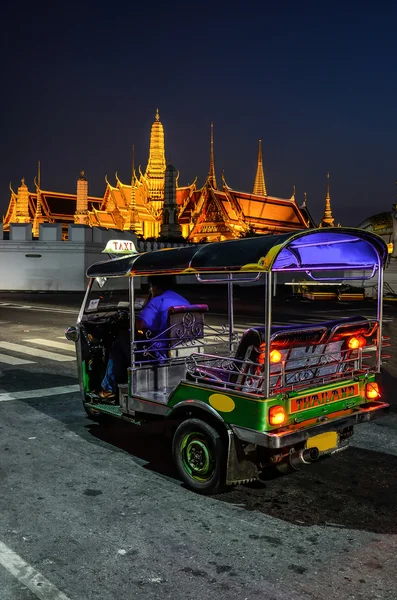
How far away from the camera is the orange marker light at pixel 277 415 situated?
4.34 meters

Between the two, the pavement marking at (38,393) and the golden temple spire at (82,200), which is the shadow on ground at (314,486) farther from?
the golden temple spire at (82,200)

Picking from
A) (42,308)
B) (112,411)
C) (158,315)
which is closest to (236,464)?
(112,411)

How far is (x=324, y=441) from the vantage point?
4.76 metres

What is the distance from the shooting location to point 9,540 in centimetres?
387

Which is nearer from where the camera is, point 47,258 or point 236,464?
point 236,464

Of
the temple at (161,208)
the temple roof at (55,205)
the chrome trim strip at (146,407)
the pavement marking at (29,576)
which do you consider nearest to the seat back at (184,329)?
the chrome trim strip at (146,407)

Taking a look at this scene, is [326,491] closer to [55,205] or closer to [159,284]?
[159,284]

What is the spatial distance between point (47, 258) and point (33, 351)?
2432 cm

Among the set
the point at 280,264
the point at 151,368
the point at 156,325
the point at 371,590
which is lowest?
the point at 371,590

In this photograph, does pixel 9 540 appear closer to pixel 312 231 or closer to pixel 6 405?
pixel 312 231

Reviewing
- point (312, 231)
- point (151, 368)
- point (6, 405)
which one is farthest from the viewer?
point (6, 405)

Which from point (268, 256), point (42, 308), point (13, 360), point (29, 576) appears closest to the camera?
point (29, 576)

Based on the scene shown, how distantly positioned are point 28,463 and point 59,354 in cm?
645

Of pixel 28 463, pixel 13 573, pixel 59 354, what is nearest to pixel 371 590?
pixel 13 573
